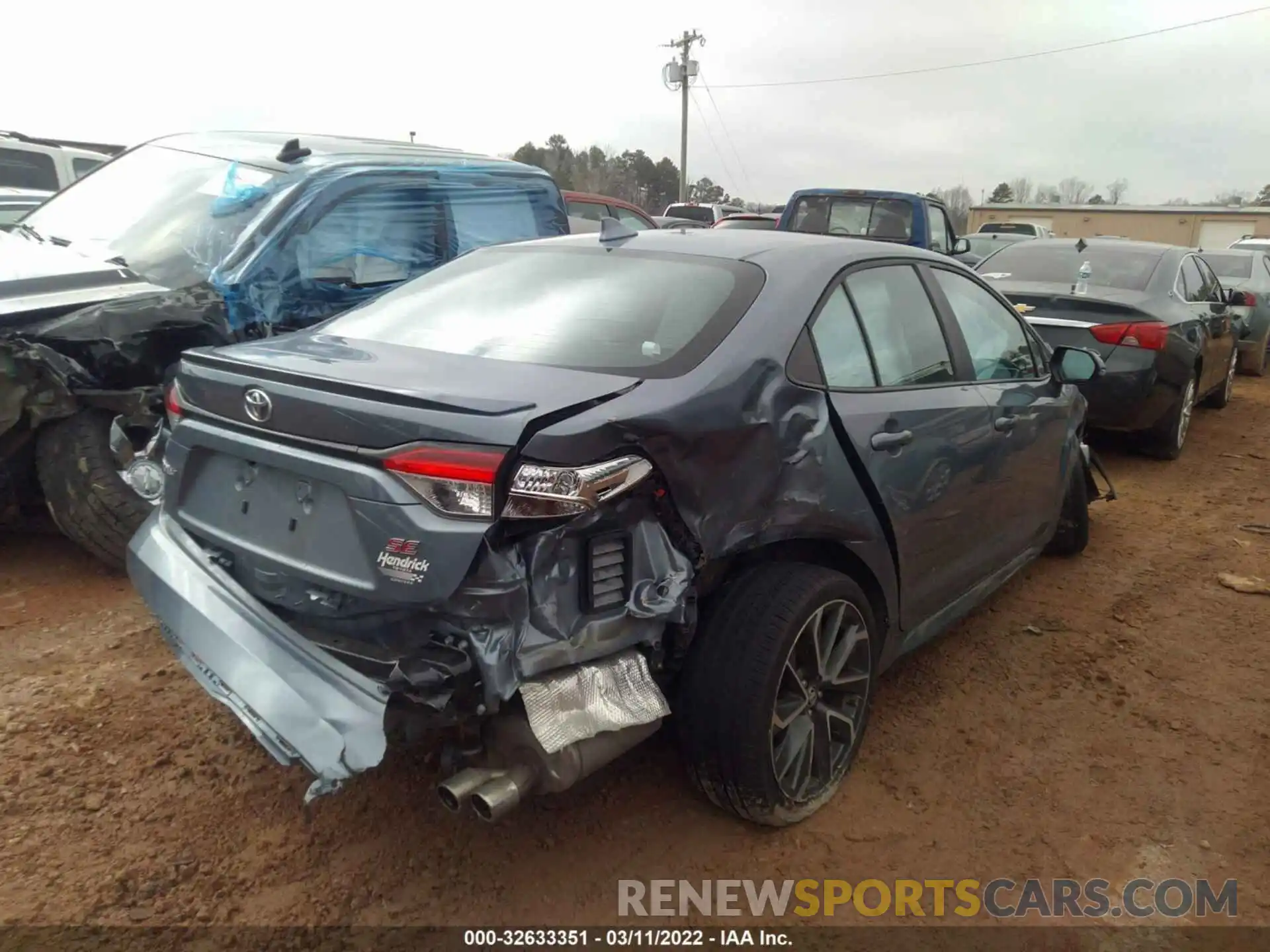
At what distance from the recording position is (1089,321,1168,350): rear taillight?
6418mm

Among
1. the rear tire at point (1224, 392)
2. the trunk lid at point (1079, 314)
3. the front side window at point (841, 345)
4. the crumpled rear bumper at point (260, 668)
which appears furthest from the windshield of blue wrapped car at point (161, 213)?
the rear tire at point (1224, 392)

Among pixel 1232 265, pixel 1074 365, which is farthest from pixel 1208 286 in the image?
pixel 1232 265

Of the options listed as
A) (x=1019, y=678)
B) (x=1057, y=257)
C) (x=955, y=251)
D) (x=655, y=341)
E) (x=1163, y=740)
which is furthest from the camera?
(x=955, y=251)

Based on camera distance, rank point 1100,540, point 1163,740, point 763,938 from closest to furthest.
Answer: point 763,938, point 1163,740, point 1100,540

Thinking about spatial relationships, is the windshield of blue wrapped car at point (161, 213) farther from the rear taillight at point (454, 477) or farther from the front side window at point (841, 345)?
the front side window at point (841, 345)

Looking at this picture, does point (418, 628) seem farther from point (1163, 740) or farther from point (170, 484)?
point (1163, 740)

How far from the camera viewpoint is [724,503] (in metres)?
2.40

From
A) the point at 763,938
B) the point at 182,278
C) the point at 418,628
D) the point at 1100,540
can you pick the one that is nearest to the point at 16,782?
the point at 418,628

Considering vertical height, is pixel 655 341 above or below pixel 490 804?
above

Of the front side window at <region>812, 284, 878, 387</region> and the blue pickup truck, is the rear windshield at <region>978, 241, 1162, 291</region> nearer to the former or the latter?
the blue pickup truck

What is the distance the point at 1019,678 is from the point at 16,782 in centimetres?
348

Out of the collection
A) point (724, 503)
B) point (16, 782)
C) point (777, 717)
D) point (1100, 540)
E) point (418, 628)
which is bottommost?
point (1100, 540)

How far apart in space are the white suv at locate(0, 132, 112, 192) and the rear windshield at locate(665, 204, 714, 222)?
34.9ft

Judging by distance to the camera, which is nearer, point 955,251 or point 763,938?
point 763,938
